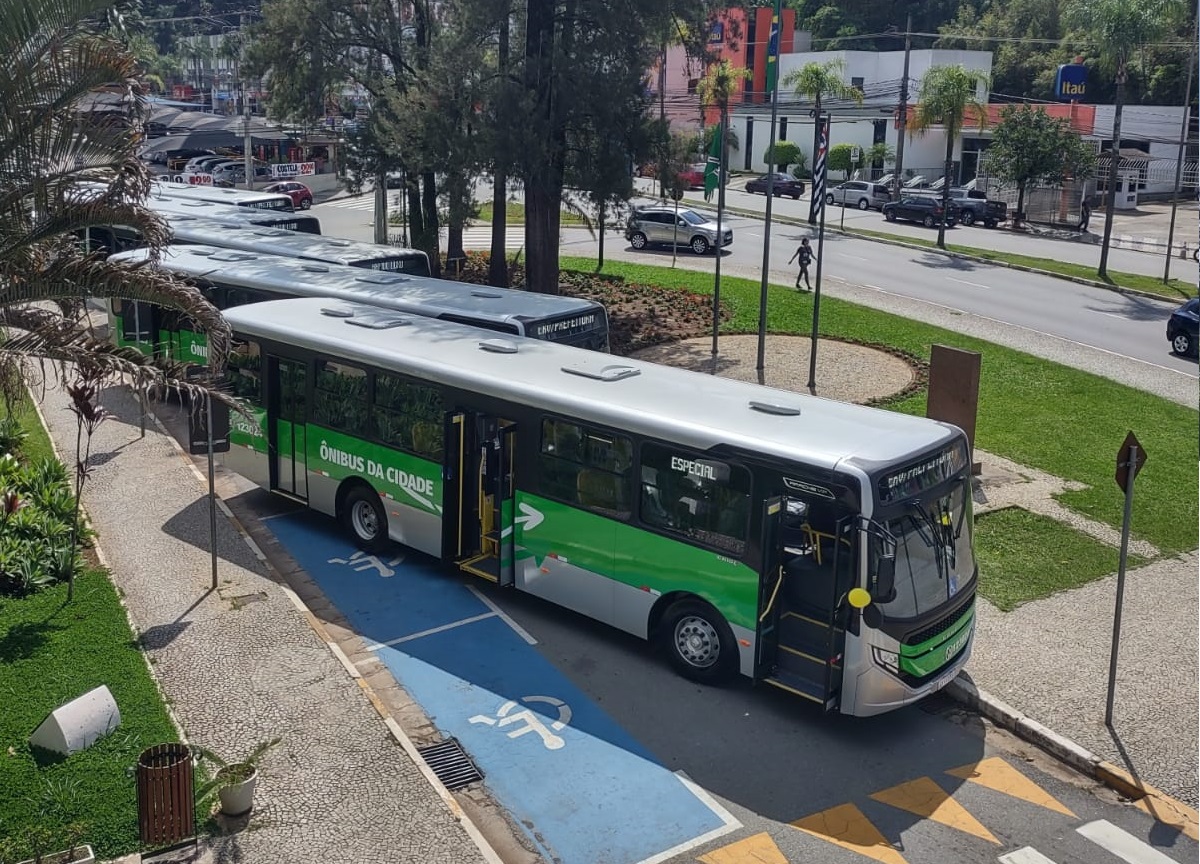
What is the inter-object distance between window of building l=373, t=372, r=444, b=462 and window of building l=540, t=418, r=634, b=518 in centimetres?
157

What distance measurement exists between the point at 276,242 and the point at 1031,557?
16.5 meters

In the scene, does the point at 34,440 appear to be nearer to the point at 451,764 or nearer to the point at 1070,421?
the point at 451,764

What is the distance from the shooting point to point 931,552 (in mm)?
10391

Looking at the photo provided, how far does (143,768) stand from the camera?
8.16 meters

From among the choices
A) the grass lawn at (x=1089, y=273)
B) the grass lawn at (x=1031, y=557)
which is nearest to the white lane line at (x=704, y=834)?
the grass lawn at (x=1031, y=557)

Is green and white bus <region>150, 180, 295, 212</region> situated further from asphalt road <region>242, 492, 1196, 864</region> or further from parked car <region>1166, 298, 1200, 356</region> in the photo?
asphalt road <region>242, 492, 1196, 864</region>

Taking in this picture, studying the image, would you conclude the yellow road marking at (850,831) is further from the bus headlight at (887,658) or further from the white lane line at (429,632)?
the white lane line at (429,632)

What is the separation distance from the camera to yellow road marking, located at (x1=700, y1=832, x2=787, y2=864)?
870cm

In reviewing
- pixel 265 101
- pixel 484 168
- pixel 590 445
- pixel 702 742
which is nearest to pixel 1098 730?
pixel 702 742

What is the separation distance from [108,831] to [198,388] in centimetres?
351

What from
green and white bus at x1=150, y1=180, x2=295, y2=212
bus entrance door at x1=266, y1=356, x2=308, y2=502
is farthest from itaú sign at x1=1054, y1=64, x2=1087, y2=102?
bus entrance door at x1=266, y1=356, x2=308, y2=502

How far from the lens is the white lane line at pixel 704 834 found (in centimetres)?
876

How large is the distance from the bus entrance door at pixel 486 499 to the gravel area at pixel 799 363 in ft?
32.0

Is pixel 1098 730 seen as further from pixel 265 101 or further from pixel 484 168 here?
pixel 265 101
